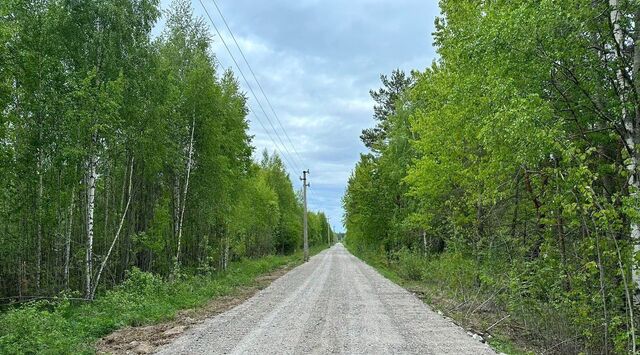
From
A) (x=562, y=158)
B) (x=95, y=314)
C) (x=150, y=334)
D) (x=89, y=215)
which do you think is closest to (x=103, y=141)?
(x=89, y=215)

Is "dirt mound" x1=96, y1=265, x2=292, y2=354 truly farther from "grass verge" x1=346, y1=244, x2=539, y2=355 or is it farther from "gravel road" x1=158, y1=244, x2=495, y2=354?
"grass verge" x1=346, y1=244, x2=539, y2=355

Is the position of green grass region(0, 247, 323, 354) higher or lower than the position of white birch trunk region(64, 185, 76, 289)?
lower

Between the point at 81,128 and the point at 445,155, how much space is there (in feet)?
36.2

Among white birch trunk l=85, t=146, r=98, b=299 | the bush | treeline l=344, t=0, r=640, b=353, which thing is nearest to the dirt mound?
white birch trunk l=85, t=146, r=98, b=299

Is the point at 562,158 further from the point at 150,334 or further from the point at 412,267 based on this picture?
the point at 412,267

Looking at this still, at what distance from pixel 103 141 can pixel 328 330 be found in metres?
9.37

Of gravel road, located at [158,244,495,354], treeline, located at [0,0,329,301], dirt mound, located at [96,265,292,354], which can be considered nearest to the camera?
gravel road, located at [158,244,495,354]

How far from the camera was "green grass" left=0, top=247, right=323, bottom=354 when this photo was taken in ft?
22.3

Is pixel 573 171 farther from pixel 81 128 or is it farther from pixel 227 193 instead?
pixel 227 193

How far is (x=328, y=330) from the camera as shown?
8406mm

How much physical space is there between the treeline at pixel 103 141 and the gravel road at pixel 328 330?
227 inches

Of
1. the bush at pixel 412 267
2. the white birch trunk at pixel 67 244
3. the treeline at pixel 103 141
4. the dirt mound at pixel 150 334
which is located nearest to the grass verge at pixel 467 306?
the bush at pixel 412 267

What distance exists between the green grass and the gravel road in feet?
5.18

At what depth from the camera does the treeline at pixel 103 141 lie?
1138cm
